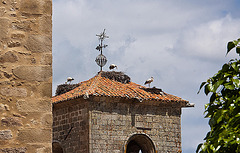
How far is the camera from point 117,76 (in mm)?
20578

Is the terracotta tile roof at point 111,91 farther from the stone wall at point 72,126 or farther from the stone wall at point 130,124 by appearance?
the stone wall at point 72,126

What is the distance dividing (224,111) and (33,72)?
2.40m

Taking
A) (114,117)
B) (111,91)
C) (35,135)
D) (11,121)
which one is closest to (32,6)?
(11,121)

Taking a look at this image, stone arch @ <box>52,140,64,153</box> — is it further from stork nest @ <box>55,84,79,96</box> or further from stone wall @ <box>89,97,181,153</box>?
stone wall @ <box>89,97,181,153</box>

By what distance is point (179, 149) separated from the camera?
66.3 ft

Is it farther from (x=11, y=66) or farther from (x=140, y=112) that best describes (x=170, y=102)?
(x=11, y=66)

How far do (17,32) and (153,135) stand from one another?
1456cm

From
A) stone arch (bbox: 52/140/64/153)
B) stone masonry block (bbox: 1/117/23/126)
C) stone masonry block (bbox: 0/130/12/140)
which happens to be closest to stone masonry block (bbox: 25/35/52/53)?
stone masonry block (bbox: 1/117/23/126)

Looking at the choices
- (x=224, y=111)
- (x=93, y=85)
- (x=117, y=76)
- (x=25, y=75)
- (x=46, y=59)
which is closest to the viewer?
(x=224, y=111)

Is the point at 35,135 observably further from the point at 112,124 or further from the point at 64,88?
the point at 64,88

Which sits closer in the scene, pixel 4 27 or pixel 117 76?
pixel 4 27

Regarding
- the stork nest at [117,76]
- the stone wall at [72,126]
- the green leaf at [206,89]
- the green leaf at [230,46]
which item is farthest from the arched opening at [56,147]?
the green leaf at [230,46]

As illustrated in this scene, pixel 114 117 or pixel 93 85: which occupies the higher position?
pixel 93 85

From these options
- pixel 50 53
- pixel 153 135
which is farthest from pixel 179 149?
pixel 50 53
